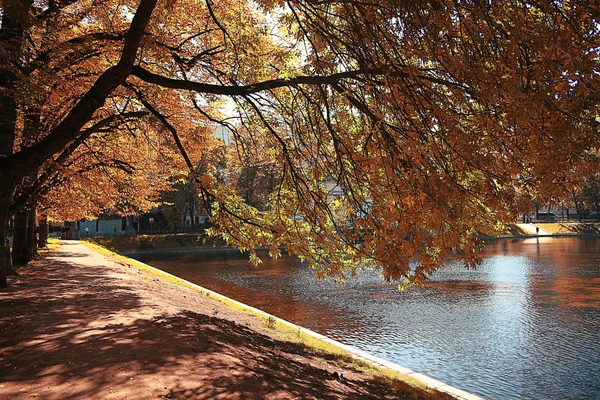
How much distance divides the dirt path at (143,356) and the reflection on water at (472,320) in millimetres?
3462

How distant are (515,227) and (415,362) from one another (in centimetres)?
6310

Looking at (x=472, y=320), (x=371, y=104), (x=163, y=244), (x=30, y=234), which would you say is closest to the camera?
(x=371, y=104)

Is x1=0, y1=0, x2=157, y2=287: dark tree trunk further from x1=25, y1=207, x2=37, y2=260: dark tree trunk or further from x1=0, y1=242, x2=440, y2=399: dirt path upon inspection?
x1=25, y1=207, x2=37, y2=260: dark tree trunk

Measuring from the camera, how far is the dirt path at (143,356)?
5.02 metres

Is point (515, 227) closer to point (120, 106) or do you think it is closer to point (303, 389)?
point (120, 106)

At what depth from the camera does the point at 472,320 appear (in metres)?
14.8

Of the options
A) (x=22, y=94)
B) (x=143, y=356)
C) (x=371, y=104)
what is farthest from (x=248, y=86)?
(x=143, y=356)

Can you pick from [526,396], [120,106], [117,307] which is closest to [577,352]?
[526,396]

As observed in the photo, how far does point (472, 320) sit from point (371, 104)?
9.66m

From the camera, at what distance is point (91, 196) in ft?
62.2

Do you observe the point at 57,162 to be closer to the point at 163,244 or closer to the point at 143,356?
the point at 143,356

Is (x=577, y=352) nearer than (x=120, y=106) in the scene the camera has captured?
Yes

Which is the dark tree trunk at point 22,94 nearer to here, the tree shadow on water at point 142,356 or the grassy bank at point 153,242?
the tree shadow on water at point 142,356

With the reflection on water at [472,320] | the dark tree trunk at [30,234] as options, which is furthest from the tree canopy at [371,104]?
the dark tree trunk at [30,234]
